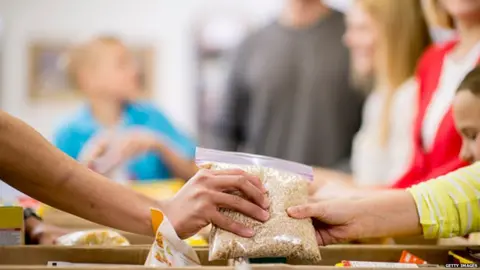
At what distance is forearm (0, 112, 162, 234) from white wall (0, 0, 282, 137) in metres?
3.66

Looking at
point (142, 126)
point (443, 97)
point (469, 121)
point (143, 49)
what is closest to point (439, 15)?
point (443, 97)

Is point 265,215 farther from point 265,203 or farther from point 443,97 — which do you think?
point 443,97

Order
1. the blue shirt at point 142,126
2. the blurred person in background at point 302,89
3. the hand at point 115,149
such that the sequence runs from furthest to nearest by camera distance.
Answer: the blurred person in background at point 302,89 < the blue shirt at point 142,126 < the hand at point 115,149

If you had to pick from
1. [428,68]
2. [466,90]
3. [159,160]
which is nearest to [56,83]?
[159,160]

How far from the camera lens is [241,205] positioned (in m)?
0.99

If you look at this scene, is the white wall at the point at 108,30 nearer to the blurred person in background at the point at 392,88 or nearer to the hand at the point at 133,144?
the hand at the point at 133,144

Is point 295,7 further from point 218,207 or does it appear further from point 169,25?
point 218,207

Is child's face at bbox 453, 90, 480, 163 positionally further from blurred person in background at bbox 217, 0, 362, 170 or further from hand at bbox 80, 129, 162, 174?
blurred person in background at bbox 217, 0, 362, 170

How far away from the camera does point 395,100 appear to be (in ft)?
7.66

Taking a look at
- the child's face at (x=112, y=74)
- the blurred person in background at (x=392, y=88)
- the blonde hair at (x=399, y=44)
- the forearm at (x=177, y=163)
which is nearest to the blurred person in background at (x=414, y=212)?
the blurred person in background at (x=392, y=88)

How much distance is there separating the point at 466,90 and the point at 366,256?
0.41m

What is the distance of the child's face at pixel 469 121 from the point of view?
1261 mm

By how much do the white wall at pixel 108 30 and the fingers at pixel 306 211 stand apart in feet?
12.1

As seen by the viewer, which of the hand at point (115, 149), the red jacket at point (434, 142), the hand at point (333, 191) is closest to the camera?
the hand at point (333, 191)
